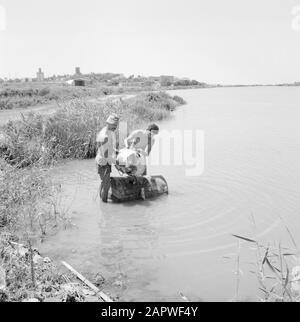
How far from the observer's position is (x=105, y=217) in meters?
8.00

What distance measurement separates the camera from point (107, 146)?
795cm

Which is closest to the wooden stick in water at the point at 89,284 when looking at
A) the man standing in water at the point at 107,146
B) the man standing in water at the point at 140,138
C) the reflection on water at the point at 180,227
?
the reflection on water at the point at 180,227

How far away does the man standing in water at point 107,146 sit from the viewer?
7.88 meters

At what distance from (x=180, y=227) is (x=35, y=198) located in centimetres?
263

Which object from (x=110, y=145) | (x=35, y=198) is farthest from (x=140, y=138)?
(x=35, y=198)

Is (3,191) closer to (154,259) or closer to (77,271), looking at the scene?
(77,271)

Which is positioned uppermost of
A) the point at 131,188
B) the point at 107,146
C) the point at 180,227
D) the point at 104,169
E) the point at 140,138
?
the point at 140,138

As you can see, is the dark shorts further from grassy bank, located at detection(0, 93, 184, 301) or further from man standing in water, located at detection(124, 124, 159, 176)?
grassy bank, located at detection(0, 93, 184, 301)

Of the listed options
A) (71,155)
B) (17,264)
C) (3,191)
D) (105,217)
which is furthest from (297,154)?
(17,264)

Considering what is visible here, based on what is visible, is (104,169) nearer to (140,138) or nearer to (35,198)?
(140,138)

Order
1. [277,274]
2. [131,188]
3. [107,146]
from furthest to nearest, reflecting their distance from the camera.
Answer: [131,188] → [107,146] → [277,274]

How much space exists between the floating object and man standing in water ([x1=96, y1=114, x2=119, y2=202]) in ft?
1.09

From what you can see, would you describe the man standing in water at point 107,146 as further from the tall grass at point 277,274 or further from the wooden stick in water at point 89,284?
the tall grass at point 277,274
